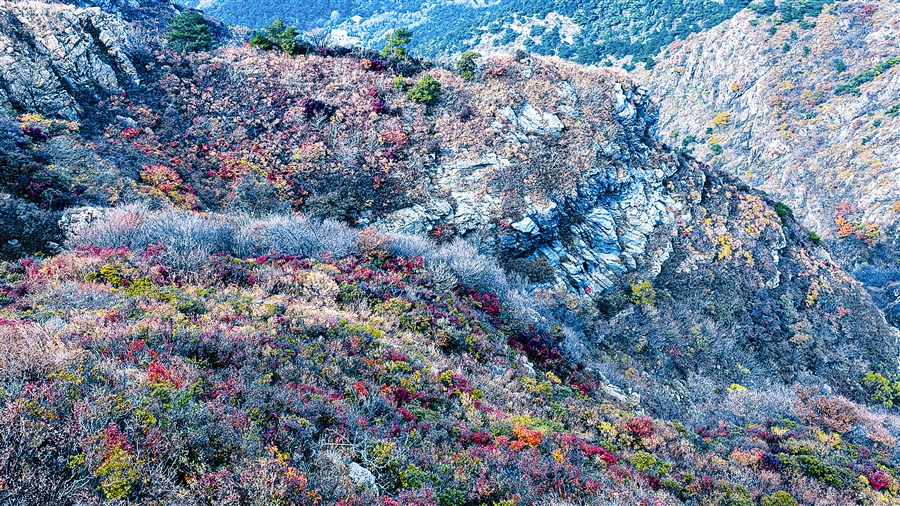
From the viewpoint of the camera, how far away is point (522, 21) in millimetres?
72625

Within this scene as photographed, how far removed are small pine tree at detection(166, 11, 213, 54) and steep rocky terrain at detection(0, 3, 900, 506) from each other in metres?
1.21

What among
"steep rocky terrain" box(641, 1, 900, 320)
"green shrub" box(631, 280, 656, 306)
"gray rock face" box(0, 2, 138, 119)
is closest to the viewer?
"gray rock face" box(0, 2, 138, 119)

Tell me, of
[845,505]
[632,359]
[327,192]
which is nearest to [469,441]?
[845,505]

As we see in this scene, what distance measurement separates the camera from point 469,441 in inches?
319

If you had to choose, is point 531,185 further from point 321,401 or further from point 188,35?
point 188,35

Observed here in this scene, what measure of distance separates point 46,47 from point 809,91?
6695 centimetres

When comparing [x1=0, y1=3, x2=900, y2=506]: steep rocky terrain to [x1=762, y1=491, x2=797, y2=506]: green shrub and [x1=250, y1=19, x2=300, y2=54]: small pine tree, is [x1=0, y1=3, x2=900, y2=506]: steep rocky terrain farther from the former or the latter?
[x1=250, y1=19, x2=300, y2=54]: small pine tree

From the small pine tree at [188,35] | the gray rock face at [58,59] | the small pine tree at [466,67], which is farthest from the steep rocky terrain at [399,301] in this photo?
the small pine tree at [188,35]

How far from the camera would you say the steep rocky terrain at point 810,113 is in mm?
41781

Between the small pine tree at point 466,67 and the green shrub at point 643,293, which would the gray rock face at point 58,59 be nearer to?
the small pine tree at point 466,67

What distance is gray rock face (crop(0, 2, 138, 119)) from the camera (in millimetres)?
18953

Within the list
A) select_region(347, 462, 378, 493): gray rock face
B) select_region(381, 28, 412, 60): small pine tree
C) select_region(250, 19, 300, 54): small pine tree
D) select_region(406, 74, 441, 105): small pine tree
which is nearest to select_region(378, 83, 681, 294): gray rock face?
select_region(406, 74, 441, 105): small pine tree

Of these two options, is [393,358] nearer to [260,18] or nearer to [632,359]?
[632,359]

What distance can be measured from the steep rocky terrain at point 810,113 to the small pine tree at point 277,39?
47.6 meters
